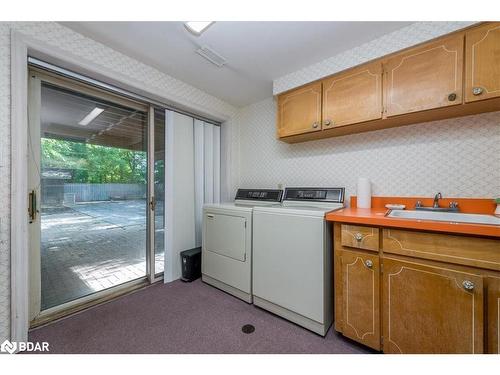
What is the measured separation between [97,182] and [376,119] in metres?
2.70

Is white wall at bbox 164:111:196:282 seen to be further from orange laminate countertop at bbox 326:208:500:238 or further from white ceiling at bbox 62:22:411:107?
orange laminate countertop at bbox 326:208:500:238

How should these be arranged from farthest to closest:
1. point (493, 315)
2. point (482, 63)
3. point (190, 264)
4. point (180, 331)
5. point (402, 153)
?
1. point (190, 264)
2. point (402, 153)
3. point (180, 331)
4. point (482, 63)
5. point (493, 315)

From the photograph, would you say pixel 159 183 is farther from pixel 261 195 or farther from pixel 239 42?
pixel 239 42

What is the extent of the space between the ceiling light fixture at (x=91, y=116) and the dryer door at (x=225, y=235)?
153 centimetres

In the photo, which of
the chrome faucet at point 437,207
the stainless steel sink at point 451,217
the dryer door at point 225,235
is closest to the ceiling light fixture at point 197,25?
the dryer door at point 225,235

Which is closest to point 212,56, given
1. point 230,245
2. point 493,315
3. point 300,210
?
point 300,210

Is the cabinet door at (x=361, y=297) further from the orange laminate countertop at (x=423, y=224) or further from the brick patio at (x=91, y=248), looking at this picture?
the brick patio at (x=91, y=248)

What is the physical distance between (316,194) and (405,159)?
834mm

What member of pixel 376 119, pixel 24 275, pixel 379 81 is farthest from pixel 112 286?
pixel 379 81

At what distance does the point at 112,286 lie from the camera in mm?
2164

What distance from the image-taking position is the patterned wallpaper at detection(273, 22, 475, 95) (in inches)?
56.1

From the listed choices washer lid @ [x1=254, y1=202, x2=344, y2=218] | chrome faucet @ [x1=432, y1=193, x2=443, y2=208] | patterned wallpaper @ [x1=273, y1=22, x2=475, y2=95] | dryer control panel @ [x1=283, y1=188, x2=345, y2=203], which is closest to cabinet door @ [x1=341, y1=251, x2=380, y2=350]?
washer lid @ [x1=254, y1=202, x2=344, y2=218]

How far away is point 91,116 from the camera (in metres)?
2.06
